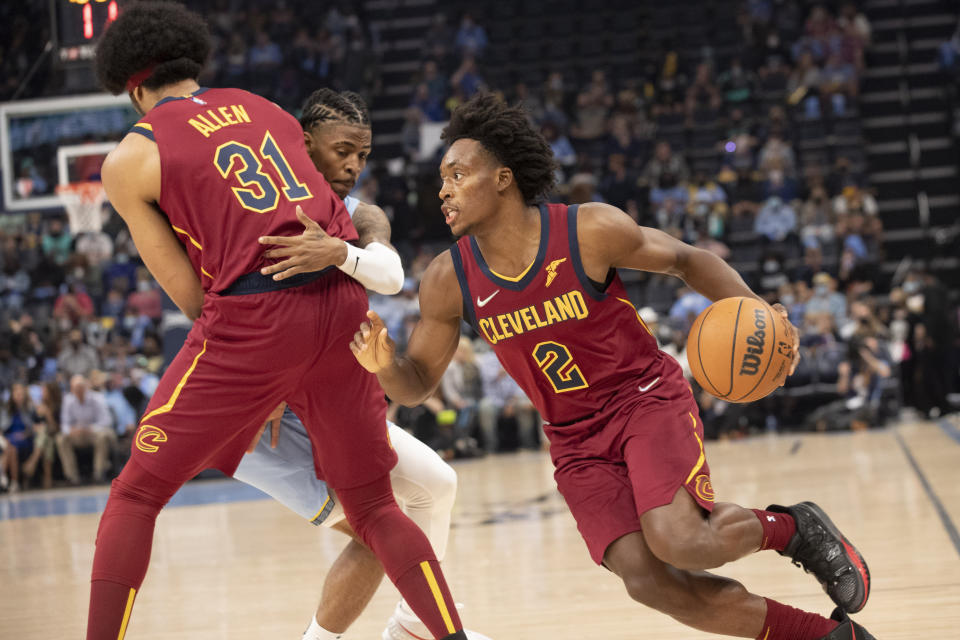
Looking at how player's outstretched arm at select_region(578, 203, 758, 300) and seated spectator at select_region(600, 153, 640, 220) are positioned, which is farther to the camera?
seated spectator at select_region(600, 153, 640, 220)

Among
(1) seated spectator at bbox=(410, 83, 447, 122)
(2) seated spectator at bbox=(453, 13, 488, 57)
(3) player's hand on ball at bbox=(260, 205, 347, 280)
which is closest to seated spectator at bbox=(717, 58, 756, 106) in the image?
(2) seated spectator at bbox=(453, 13, 488, 57)

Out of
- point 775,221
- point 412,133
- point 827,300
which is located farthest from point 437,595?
point 412,133

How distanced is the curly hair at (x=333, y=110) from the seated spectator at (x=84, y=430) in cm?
905

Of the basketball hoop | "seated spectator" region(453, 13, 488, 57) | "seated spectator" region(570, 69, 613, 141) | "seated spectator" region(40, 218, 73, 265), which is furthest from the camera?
"seated spectator" region(453, 13, 488, 57)

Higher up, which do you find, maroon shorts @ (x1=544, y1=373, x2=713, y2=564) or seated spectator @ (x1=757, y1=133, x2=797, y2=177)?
maroon shorts @ (x1=544, y1=373, x2=713, y2=564)

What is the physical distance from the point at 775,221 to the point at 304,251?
12.5m

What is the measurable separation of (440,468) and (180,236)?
3.81 ft

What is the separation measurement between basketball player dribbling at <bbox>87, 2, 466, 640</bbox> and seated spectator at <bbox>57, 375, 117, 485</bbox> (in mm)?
9236

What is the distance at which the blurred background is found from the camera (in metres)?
11.7

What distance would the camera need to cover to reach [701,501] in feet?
9.94

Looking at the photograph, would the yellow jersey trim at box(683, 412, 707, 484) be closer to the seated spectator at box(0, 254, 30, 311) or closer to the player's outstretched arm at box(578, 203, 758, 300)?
the player's outstretched arm at box(578, 203, 758, 300)

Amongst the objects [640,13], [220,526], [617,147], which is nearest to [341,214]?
[220,526]

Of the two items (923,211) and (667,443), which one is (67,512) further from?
(923,211)

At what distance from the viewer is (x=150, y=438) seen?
280cm
